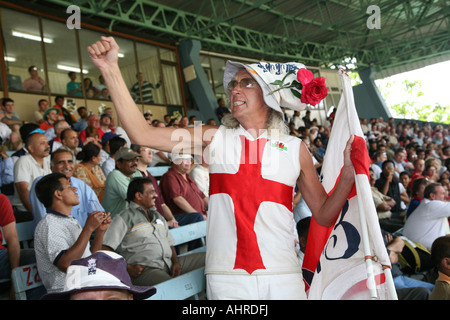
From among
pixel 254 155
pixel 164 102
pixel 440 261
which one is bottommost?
pixel 440 261

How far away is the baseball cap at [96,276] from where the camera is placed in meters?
1.38

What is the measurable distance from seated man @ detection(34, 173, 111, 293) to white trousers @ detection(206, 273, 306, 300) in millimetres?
1040

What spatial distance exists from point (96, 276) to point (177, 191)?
3.01m

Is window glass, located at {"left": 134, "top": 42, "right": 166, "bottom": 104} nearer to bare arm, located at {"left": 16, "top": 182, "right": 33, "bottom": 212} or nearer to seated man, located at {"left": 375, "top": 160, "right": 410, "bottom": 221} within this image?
seated man, located at {"left": 375, "top": 160, "right": 410, "bottom": 221}

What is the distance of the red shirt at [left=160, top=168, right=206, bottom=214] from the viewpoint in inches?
175

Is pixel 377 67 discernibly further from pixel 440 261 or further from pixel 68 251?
pixel 68 251

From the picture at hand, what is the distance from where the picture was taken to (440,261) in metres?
2.89

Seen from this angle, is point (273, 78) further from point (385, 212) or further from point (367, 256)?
point (385, 212)

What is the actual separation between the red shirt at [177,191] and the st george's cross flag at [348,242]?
2.87 meters

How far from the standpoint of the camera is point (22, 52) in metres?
8.80
